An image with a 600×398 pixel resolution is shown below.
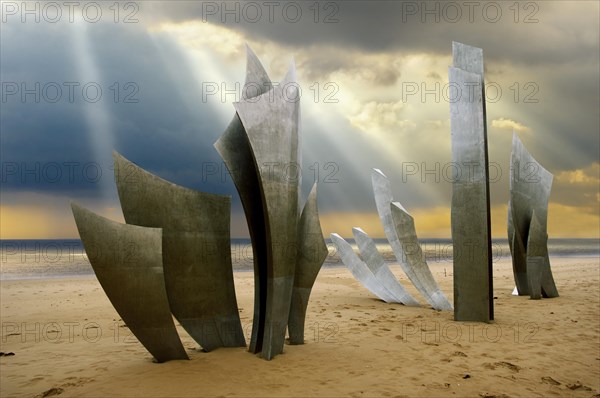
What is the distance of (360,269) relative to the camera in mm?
13195

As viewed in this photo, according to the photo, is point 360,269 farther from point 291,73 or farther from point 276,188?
point 291,73

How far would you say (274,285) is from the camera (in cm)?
659

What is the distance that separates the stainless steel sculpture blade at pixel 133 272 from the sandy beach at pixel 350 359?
1.65 feet

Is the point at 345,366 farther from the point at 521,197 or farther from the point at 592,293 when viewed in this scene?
the point at 592,293

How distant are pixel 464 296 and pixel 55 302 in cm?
1176

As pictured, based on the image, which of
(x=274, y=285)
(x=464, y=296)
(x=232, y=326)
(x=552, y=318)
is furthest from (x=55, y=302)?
(x=552, y=318)

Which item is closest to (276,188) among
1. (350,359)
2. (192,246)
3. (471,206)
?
(192,246)

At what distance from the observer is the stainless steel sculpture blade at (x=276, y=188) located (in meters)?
6.43

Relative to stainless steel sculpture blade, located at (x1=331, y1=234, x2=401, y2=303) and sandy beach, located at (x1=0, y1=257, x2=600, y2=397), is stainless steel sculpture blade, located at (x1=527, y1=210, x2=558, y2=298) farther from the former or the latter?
stainless steel sculpture blade, located at (x1=331, y1=234, x2=401, y2=303)

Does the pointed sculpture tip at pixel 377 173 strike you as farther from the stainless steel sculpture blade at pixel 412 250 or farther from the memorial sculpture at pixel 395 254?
the stainless steel sculpture blade at pixel 412 250

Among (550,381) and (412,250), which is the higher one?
(412,250)

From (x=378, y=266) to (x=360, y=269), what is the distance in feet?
1.89

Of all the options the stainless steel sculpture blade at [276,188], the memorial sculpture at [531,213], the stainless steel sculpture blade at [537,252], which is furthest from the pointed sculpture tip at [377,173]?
the stainless steel sculpture blade at [276,188]

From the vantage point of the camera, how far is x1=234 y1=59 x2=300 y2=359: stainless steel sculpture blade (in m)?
6.43
